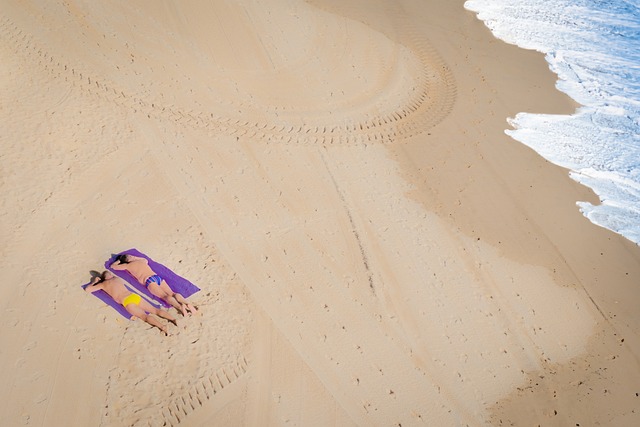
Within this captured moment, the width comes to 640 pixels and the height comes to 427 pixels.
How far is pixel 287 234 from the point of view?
738 centimetres

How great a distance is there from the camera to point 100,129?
26.2 ft

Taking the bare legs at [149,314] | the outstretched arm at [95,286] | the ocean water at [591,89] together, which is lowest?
the ocean water at [591,89]

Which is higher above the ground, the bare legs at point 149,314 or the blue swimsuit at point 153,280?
the blue swimsuit at point 153,280

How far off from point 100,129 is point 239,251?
296cm

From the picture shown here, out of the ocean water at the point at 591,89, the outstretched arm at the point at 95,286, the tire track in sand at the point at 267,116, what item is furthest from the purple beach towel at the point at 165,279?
the ocean water at the point at 591,89

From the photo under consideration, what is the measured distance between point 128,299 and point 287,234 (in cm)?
223

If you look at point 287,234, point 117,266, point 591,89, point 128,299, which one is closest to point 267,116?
point 287,234

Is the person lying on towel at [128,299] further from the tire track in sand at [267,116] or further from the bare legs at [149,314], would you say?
the tire track in sand at [267,116]

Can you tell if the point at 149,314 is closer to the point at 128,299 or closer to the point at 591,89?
the point at 128,299

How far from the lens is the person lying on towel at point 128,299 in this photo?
20.0ft

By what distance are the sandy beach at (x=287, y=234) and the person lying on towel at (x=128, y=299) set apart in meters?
0.14

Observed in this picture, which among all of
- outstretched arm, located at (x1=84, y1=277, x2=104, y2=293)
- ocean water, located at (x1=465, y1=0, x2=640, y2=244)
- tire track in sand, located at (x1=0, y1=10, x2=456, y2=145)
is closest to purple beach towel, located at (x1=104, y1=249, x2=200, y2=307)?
outstretched arm, located at (x1=84, y1=277, x2=104, y2=293)

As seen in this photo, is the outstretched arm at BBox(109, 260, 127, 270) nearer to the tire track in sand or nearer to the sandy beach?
the sandy beach

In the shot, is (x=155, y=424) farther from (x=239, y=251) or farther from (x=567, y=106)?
(x=567, y=106)
